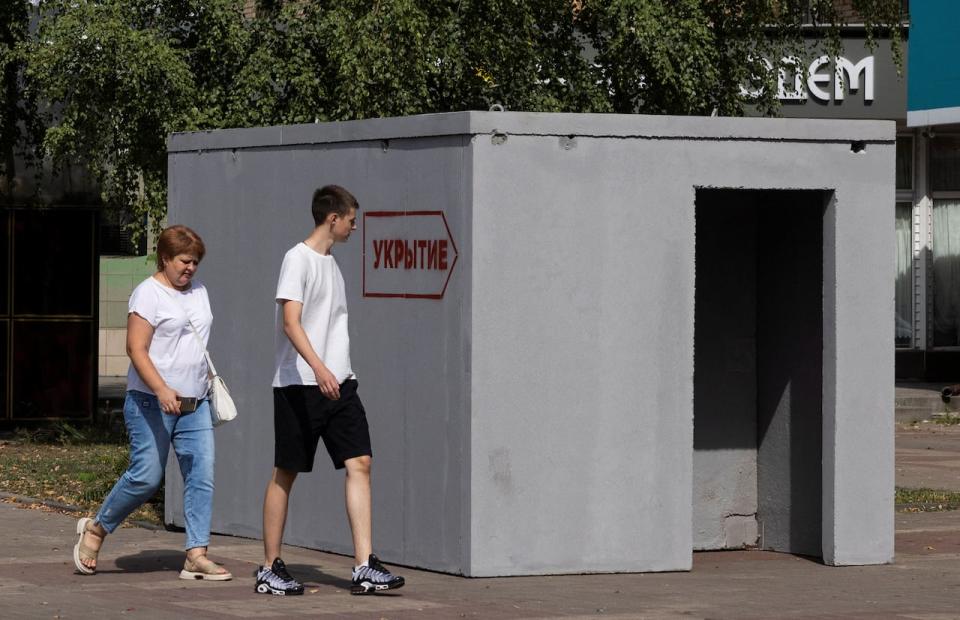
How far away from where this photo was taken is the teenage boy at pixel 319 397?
8742 millimetres

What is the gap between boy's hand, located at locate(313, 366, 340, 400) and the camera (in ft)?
28.0

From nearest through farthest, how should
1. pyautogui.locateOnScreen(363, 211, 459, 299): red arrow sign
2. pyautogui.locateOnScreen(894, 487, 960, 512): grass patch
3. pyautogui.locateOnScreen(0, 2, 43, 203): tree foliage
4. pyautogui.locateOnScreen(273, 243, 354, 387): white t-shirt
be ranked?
pyautogui.locateOnScreen(273, 243, 354, 387): white t-shirt, pyautogui.locateOnScreen(363, 211, 459, 299): red arrow sign, pyautogui.locateOnScreen(894, 487, 960, 512): grass patch, pyautogui.locateOnScreen(0, 2, 43, 203): tree foliage

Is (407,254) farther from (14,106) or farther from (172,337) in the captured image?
(14,106)

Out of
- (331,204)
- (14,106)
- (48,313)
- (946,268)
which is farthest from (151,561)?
(946,268)

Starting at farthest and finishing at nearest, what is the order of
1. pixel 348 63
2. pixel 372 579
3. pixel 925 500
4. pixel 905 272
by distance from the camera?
1. pixel 905 272
2. pixel 348 63
3. pixel 925 500
4. pixel 372 579

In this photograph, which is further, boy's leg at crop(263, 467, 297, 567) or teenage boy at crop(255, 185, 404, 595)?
boy's leg at crop(263, 467, 297, 567)

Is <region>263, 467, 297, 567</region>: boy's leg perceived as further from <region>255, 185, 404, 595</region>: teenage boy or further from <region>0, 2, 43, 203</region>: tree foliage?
<region>0, 2, 43, 203</region>: tree foliage

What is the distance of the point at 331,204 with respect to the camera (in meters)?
8.88

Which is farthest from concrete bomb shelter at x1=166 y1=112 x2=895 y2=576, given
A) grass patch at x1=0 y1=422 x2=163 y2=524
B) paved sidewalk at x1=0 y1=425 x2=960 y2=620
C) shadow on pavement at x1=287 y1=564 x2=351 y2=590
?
grass patch at x1=0 y1=422 x2=163 y2=524

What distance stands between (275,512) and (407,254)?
62.9 inches

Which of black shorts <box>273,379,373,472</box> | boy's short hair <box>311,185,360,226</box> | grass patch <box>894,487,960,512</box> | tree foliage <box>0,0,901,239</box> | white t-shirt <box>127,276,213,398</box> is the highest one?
tree foliage <box>0,0,901,239</box>

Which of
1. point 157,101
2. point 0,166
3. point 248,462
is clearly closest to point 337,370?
point 248,462

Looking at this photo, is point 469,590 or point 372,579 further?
point 469,590

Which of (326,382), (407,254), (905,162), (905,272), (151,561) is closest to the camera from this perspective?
(326,382)
